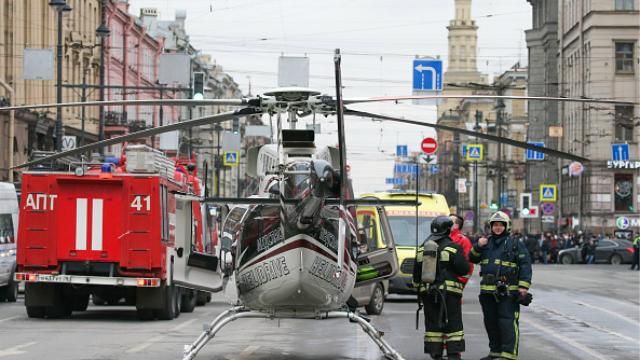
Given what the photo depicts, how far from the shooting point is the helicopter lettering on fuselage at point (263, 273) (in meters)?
13.7

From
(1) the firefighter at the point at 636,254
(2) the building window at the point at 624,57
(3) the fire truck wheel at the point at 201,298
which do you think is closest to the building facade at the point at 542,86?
(2) the building window at the point at 624,57

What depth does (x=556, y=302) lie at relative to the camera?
3142 cm

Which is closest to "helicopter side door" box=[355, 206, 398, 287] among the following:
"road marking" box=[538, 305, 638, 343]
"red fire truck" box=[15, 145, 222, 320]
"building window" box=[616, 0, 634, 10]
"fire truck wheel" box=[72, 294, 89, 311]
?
"road marking" box=[538, 305, 638, 343]

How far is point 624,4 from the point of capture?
7838cm

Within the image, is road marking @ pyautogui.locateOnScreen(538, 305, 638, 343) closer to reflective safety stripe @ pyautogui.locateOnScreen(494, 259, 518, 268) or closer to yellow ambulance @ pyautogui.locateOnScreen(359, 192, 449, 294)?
yellow ambulance @ pyautogui.locateOnScreen(359, 192, 449, 294)

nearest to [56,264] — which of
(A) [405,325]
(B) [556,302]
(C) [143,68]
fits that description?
(A) [405,325]

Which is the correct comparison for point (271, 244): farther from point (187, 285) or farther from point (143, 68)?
point (143, 68)

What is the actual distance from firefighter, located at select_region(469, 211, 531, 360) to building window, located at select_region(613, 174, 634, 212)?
64280 mm

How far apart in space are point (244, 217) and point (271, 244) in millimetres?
864

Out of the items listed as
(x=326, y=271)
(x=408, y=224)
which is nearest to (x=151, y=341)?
(x=326, y=271)

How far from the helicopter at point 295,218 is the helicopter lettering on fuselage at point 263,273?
1cm

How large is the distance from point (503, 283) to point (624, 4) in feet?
218

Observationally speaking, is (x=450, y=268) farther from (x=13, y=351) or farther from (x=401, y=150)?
(x=401, y=150)

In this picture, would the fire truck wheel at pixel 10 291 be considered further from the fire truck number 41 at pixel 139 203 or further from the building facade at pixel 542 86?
the building facade at pixel 542 86
